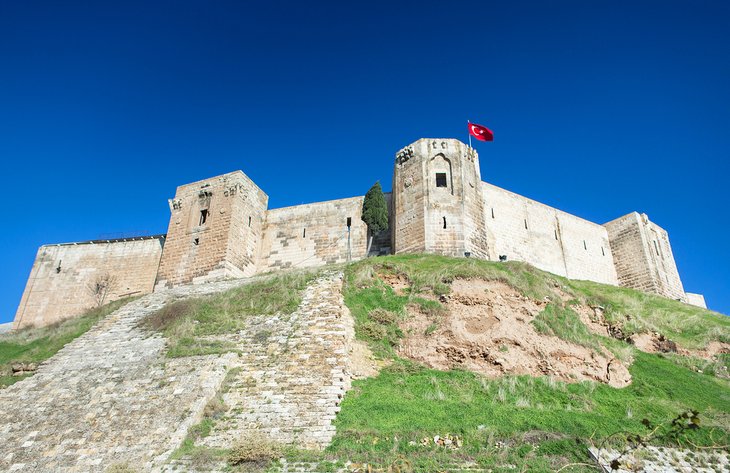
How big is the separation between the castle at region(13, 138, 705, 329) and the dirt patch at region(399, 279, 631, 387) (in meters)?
6.83

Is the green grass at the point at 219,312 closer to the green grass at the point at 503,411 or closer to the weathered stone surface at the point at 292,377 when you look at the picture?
the weathered stone surface at the point at 292,377

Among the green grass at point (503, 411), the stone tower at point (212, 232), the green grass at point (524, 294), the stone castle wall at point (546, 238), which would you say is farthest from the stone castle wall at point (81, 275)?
the green grass at point (503, 411)

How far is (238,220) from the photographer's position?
27.7 meters

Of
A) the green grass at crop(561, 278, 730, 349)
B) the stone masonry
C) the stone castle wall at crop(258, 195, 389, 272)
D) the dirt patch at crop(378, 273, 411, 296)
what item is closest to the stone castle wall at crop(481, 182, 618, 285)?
the stone castle wall at crop(258, 195, 389, 272)

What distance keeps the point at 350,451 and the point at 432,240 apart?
13909 mm

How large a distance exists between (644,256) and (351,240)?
694 inches

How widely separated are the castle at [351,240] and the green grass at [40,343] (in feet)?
21.1

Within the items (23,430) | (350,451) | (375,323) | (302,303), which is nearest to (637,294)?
(375,323)

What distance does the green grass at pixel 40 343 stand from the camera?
1630 centimetres

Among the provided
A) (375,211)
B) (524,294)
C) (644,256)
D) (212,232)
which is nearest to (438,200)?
(375,211)

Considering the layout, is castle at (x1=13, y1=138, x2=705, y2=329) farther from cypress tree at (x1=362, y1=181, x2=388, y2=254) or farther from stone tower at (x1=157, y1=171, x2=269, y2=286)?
cypress tree at (x1=362, y1=181, x2=388, y2=254)

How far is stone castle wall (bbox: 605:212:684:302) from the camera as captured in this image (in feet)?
102

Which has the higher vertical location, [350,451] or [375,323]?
[375,323]

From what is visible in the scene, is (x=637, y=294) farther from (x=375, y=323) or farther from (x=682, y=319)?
(x=375, y=323)
